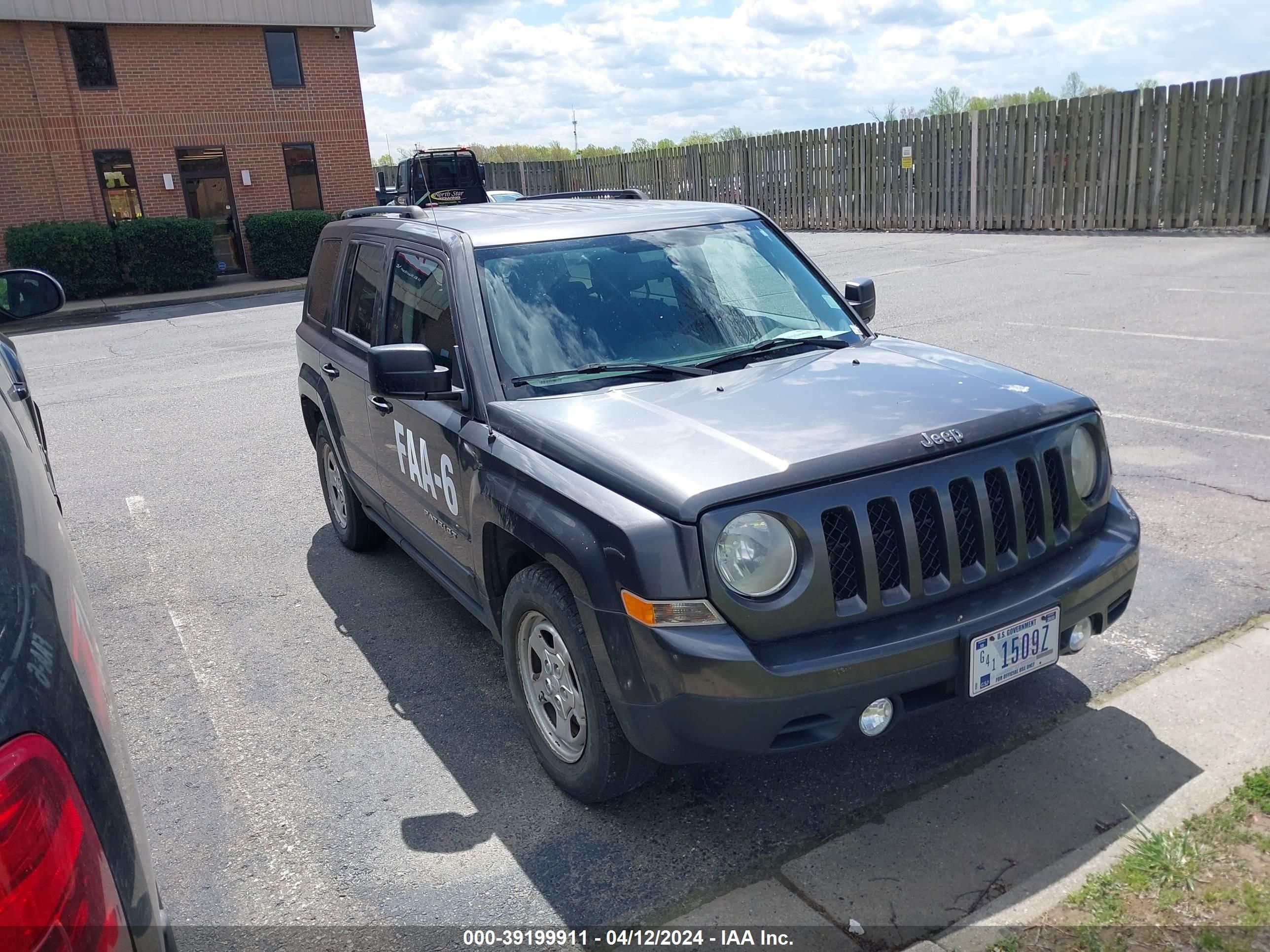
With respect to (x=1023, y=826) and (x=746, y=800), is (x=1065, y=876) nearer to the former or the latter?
(x=1023, y=826)

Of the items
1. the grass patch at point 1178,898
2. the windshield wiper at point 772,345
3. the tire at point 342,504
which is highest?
the windshield wiper at point 772,345

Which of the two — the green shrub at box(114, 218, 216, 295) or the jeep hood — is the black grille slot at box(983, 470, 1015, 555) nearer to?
the jeep hood

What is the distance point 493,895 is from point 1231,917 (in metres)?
1.98

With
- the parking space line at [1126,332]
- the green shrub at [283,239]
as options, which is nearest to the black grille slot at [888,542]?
the parking space line at [1126,332]

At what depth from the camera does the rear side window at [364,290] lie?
4.84 m

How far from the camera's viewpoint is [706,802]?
3391mm

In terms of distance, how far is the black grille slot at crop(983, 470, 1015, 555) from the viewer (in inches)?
123

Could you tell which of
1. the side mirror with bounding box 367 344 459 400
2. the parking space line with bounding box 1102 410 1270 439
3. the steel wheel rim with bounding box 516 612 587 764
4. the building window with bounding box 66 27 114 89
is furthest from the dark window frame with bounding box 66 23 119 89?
the steel wheel rim with bounding box 516 612 587 764

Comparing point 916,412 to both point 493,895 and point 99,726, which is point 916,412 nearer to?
point 493,895

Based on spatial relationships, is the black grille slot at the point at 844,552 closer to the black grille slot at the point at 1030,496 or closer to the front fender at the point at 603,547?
the front fender at the point at 603,547

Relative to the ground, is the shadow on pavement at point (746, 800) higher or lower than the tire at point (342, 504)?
lower

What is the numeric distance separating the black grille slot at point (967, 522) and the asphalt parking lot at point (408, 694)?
409mm

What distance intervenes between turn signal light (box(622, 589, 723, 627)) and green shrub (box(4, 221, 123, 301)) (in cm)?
2301

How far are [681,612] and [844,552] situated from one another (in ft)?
1.66
